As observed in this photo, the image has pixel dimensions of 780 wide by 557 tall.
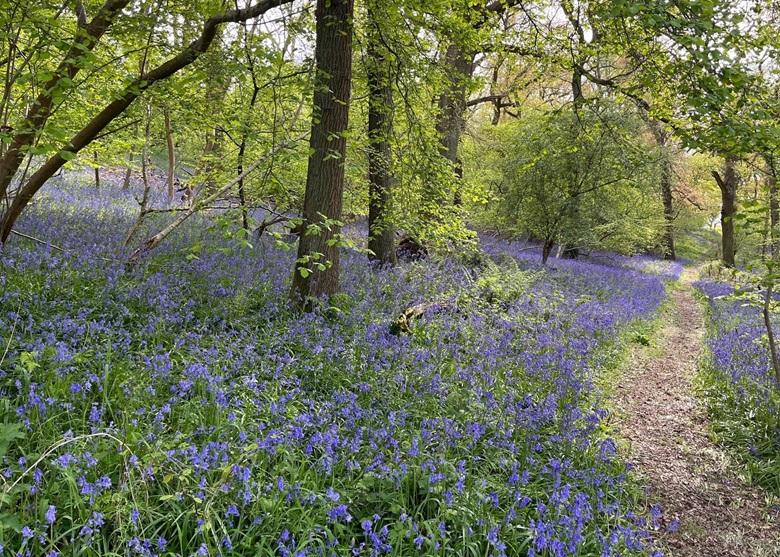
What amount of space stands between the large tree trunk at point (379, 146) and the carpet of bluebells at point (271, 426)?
223 cm

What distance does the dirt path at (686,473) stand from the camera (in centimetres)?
362

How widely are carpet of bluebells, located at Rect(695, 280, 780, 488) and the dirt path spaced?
0.63 ft

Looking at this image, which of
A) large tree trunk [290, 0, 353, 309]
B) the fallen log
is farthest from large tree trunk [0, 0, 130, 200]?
the fallen log

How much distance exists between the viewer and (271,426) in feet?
11.1

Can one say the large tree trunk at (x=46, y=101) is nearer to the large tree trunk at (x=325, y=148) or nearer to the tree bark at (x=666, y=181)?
the large tree trunk at (x=325, y=148)

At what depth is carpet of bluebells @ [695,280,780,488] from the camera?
479cm

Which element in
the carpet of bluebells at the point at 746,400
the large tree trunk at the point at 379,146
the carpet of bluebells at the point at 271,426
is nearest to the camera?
the carpet of bluebells at the point at 271,426

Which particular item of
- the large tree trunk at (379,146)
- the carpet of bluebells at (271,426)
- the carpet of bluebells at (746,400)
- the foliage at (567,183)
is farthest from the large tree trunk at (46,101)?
the foliage at (567,183)

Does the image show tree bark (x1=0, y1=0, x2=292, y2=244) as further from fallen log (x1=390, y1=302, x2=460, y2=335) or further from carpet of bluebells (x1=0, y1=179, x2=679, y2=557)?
fallen log (x1=390, y1=302, x2=460, y2=335)

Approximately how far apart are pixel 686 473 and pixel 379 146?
23.6ft

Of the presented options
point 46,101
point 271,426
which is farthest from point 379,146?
point 271,426

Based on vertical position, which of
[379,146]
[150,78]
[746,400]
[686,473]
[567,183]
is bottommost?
[686,473]

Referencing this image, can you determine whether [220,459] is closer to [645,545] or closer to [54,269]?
[645,545]

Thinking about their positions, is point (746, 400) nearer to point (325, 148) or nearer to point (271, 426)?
point (271, 426)
